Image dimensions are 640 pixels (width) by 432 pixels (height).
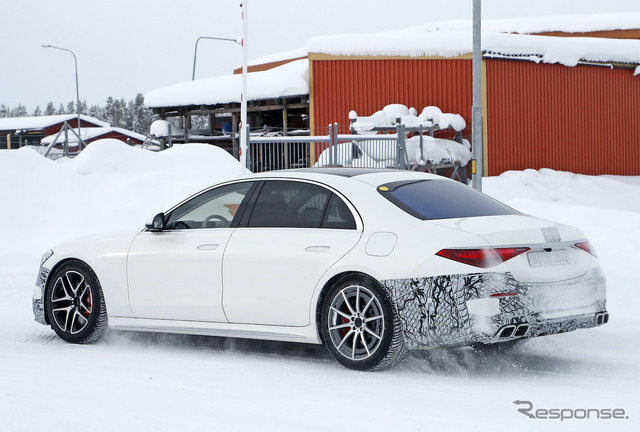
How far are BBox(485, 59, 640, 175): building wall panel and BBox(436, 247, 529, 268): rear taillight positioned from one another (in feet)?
75.1

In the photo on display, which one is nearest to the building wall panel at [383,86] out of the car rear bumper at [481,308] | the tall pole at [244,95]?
the tall pole at [244,95]

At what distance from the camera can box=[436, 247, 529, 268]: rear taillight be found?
6.10m

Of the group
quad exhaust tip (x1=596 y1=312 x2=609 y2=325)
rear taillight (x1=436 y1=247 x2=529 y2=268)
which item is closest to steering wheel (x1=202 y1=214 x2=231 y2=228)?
rear taillight (x1=436 y1=247 x2=529 y2=268)

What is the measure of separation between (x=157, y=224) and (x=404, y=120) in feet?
65.3

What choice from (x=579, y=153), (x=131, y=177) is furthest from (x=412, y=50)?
(x=131, y=177)

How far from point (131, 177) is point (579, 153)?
16.9 meters

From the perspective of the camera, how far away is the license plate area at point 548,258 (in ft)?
20.4

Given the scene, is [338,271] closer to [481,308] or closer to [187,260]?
[481,308]

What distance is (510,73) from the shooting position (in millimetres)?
28922

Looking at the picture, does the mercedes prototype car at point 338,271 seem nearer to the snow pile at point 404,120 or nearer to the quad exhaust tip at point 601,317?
the quad exhaust tip at point 601,317

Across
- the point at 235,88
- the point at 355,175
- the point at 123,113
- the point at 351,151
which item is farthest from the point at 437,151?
the point at 123,113

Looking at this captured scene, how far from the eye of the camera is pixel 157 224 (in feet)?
25.2

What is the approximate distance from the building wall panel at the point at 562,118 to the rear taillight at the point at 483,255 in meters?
22.9

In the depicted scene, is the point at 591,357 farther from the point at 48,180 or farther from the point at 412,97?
the point at 412,97
